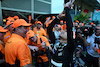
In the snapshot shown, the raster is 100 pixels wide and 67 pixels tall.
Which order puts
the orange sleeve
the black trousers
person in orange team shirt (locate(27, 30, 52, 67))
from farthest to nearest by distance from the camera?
person in orange team shirt (locate(27, 30, 52, 67)), the black trousers, the orange sleeve

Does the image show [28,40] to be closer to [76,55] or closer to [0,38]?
[0,38]

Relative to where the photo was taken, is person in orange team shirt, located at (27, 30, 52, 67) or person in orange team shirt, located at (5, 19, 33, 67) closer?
person in orange team shirt, located at (5, 19, 33, 67)

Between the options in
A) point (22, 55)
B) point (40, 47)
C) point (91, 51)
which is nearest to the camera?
point (22, 55)

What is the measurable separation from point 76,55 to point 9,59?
2267mm

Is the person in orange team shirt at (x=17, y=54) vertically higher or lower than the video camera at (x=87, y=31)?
lower

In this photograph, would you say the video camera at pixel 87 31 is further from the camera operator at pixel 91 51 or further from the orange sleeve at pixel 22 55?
the orange sleeve at pixel 22 55

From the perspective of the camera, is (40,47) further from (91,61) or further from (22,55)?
(91,61)

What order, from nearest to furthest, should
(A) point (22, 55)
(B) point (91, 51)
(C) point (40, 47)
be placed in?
(A) point (22, 55) < (B) point (91, 51) < (C) point (40, 47)

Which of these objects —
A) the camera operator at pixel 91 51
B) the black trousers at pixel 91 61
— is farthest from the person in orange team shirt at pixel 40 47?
the black trousers at pixel 91 61

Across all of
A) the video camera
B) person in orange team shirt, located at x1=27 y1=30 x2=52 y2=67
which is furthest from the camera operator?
person in orange team shirt, located at x1=27 y1=30 x2=52 y2=67

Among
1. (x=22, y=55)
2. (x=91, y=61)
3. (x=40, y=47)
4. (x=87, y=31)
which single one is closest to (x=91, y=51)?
(x=91, y=61)

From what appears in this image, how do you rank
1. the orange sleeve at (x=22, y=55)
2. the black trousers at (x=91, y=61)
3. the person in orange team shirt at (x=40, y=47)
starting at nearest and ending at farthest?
the orange sleeve at (x=22, y=55)
the black trousers at (x=91, y=61)
the person in orange team shirt at (x=40, y=47)

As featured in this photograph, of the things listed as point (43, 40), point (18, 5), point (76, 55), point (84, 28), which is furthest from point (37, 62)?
point (18, 5)

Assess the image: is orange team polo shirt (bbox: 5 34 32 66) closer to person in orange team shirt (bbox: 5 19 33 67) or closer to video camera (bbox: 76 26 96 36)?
person in orange team shirt (bbox: 5 19 33 67)
